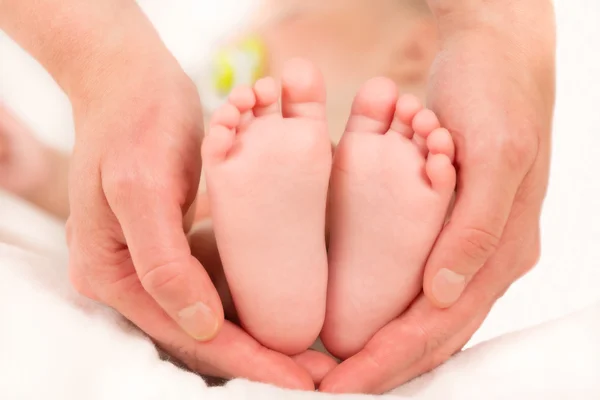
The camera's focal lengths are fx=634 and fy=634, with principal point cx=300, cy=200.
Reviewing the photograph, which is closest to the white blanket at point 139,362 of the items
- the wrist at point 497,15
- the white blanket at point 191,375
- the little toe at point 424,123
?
the white blanket at point 191,375

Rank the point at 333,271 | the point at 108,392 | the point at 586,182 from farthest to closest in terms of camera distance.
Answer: the point at 586,182 < the point at 333,271 < the point at 108,392

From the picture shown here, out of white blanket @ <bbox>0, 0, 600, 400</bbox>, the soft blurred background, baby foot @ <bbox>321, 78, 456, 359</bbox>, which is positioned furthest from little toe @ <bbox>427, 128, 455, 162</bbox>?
the soft blurred background

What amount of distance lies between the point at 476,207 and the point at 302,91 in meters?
0.20

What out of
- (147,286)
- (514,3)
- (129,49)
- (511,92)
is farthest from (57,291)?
(514,3)

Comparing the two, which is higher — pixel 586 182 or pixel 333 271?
pixel 333 271

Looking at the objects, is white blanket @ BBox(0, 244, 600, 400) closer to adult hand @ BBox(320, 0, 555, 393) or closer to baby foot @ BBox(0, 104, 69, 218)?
adult hand @ BBox(320, 0, 555, 393)

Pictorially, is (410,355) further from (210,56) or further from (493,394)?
(210,56)

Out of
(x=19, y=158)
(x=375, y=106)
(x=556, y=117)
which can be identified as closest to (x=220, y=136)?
(x=375, y=106)

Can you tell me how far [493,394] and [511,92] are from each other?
30 centimetres

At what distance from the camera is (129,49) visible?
2.33 feet

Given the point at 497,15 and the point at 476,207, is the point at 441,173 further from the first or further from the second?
the point at 497,15

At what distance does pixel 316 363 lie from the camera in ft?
2.18

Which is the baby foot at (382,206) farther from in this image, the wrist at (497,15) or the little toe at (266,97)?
the wrist at (497,15)

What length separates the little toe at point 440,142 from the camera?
A: 60cm
